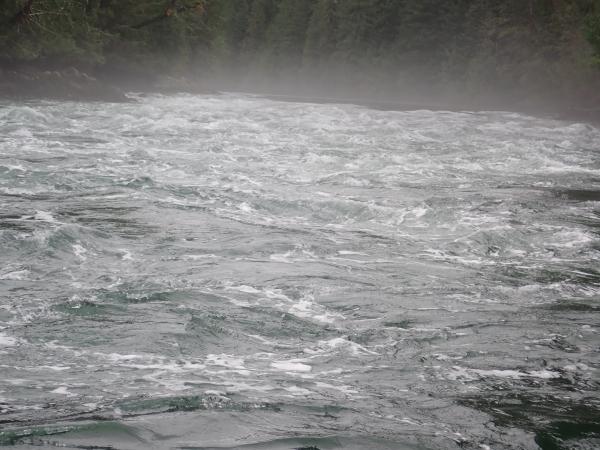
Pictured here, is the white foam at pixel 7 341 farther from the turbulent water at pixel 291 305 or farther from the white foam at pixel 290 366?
the white foam at pixel 290 366

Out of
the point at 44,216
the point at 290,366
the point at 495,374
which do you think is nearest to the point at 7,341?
the point at 290,366

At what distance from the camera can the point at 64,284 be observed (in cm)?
761

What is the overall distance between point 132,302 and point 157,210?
423cm

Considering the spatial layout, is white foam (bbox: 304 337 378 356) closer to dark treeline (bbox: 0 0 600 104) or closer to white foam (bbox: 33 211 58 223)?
white foam (bbox: 33 211 58 223)

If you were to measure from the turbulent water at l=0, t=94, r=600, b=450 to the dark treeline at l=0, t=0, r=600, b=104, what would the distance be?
22516mm

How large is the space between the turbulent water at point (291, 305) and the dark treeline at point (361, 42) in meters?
22.5

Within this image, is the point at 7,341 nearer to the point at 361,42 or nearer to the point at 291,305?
the point at 291,305

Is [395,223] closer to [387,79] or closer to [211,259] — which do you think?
[211,259]

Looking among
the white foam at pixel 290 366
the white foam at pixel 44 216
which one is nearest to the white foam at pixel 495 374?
the white foam at pixel 290 366

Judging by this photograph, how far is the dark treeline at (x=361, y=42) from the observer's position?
38.0 meters

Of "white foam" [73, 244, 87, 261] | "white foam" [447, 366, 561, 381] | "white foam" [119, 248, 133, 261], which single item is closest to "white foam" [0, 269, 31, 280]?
"white foam" [73, 244, 87, 261]

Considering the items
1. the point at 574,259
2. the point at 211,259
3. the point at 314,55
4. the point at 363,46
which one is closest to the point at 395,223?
the point at 574,259

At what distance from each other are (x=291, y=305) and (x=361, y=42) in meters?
62.2

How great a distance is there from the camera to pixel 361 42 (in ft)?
221
